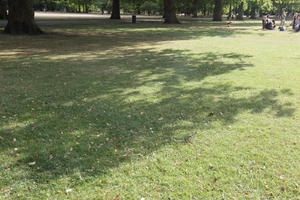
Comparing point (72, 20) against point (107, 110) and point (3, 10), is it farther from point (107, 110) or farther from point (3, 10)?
point (107, 110)

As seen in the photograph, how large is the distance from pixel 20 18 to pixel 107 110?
18346 millimetres

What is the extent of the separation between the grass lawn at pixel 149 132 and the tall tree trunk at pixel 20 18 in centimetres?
1136

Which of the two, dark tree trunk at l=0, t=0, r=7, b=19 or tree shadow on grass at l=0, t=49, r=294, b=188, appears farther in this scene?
dark tree trunk at l=0, t=0, r=7, b=19

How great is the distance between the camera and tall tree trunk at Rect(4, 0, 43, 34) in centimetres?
2194

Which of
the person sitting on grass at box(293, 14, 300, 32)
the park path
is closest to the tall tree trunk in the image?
the park path

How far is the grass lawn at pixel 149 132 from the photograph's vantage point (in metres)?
4.39

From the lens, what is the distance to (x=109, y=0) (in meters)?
84.8

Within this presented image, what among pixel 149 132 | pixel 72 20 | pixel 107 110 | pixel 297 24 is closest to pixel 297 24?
pixel 297 24

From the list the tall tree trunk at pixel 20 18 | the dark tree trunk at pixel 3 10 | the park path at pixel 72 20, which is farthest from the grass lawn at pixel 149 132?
the dark tree trunk at pixel 3 10

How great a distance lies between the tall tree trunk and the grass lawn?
11.4 metres

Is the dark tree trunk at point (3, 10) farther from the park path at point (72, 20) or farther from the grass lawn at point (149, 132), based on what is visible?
the grass lawn at point (149, 132)

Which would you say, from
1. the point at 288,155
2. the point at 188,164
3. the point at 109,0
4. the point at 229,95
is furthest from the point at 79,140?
the point at 109,0

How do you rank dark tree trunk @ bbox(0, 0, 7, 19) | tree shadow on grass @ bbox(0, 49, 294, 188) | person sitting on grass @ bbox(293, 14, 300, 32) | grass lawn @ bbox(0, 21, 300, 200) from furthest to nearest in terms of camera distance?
dark tree trunk @ bbox(0, 0, 7, 19), person sitting on grass @ bbox(293, 14, 300, 32), tree shadow on grass @ bbox(0, 49, 294, 188), grass lawn @ bbox(0, 21, 300, 200)

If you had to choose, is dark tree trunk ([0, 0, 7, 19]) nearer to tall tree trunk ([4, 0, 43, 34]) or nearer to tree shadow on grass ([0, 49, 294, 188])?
tall tree trunk ([4, 0, 43, 34])
